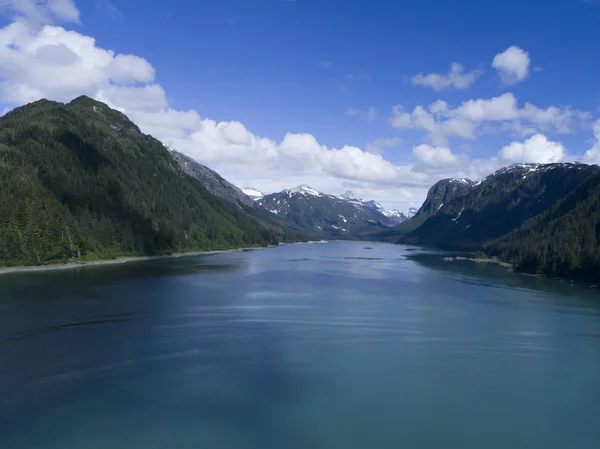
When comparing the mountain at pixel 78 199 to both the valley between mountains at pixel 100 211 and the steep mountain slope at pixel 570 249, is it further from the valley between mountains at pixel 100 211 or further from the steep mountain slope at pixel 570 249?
the steep mountain slope at pixel 570 249

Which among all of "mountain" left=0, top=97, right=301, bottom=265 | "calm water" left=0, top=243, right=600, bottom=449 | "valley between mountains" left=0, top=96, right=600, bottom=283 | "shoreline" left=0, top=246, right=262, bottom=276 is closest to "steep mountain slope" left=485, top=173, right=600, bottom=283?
"valley between mountains" left=0, top=96, right=600, bottom=283

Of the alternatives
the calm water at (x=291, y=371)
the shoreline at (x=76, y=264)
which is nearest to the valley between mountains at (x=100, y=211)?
the shoreline at (x=76, y=264)

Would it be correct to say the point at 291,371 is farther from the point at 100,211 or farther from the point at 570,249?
the point at 100,211

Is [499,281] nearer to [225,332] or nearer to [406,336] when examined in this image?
[406,336]

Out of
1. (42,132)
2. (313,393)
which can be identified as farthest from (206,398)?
(42,132)

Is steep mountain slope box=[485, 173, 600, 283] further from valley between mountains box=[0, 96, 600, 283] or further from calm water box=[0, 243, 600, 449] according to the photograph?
calm water box=[0, 243, 600, 449]

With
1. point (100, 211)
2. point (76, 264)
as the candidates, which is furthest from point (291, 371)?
point (100, 211)
